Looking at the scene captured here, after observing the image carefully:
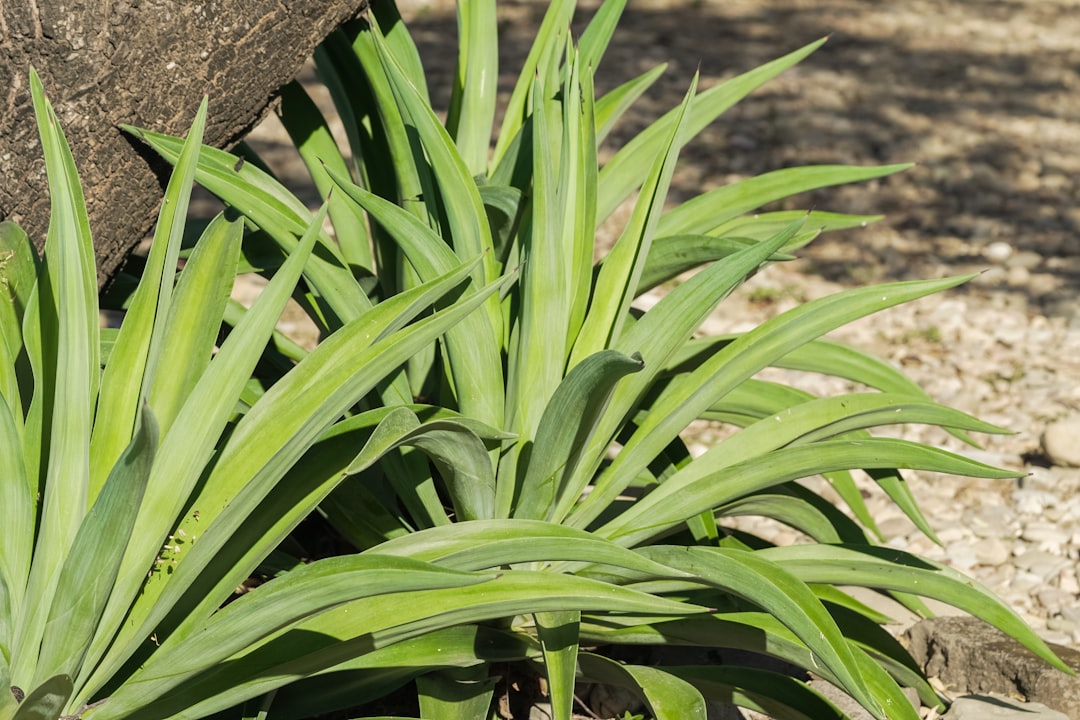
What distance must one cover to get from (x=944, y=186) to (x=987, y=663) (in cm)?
316

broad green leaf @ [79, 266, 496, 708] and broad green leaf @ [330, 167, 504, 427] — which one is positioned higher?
broad green leaf @ [330, 167, 504, 427]

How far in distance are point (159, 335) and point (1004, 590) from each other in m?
2.17

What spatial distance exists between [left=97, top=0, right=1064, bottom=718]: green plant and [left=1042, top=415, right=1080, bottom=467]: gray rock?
1.23 meters

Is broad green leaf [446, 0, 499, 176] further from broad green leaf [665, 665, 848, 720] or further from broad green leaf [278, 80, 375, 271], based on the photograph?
broad green leaf [665, 665, 848, 720]

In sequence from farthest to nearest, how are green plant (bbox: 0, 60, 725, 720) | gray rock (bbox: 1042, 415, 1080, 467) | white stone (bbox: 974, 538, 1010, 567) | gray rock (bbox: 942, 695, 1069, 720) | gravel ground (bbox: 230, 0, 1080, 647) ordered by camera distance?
1. gray rock (bbox: 1042, 415, 1080, 467)
2. gravel ground (bbox: 230, 0, 1080, 647)
3. white stone (bbox: 974, 538, 1010, 567)
4. gray rock (bbox: 942, 695, 1069, 720)
5. green plant (bbox: 0, 60, 725, 720)

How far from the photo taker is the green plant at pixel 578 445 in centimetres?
160

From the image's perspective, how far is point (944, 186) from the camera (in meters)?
5.08

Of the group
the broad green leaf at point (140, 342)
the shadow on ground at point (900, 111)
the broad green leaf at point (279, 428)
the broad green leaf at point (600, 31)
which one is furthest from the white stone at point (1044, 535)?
the broad green leaf at point (140, 342)

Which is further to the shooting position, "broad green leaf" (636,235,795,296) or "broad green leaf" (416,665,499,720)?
"broad green leaf" (636,235,795,296)

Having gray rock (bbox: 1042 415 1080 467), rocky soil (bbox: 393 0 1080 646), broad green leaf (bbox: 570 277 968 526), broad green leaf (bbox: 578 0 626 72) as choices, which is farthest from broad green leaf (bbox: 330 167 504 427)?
gray rock (bbox: 1042 415 1080 467)

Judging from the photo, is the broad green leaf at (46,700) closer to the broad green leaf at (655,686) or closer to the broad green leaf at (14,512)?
the broad green leaf at (14,512)

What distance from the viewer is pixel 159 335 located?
59.9 inches

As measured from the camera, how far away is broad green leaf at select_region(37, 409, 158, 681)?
1.24 metres

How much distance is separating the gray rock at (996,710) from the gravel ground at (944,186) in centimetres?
46
